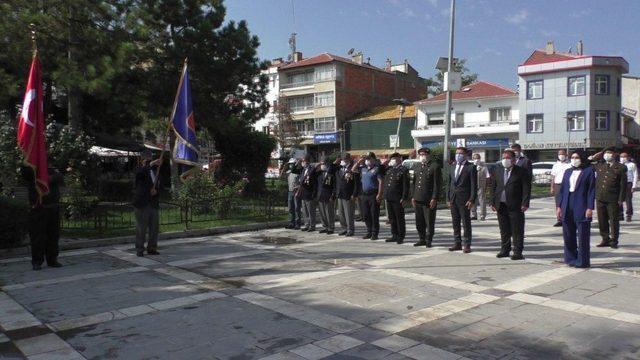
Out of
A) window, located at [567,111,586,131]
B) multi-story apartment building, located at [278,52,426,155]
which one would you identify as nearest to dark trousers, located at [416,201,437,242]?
window, located at [567,111,586,131]

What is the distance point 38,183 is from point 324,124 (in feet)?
173

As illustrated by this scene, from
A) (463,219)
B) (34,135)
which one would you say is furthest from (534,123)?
(34,135)

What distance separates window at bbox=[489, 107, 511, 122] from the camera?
49781 mm

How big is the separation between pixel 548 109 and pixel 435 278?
43.3 m

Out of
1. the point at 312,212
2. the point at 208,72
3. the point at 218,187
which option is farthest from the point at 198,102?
the point at 312,212

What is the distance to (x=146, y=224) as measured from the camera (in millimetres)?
9820

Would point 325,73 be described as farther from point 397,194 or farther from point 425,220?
point 425,220

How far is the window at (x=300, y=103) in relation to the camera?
62.4 meters

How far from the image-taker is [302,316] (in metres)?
5.86

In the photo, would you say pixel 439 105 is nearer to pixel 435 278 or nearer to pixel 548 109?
pixel 548 109

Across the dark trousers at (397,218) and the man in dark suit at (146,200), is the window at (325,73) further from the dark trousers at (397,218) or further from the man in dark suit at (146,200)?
the man in dark suit at (146,200)

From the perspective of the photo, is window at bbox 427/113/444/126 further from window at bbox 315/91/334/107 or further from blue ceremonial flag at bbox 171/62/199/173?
blue ceremonial flag at bbox 171/62/199/173

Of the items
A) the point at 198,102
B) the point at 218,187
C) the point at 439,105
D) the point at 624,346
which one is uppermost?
the point at 439,105

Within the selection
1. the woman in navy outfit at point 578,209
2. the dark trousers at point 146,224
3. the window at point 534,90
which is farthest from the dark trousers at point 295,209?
the window at point 534,90
